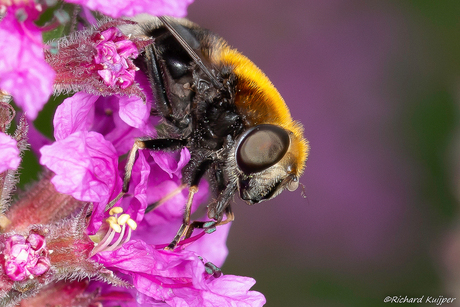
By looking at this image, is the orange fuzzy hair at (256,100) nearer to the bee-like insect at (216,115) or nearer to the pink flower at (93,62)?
the bee-like insect at (216,115)

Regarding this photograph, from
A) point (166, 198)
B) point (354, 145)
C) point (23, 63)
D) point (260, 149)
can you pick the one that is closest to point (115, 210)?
point (166, 198)

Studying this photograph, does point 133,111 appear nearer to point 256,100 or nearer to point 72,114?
point 72,114

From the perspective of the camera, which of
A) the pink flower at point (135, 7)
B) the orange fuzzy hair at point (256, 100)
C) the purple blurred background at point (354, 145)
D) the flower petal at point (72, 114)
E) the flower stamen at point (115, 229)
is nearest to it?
the pink flower at point (135, 7)

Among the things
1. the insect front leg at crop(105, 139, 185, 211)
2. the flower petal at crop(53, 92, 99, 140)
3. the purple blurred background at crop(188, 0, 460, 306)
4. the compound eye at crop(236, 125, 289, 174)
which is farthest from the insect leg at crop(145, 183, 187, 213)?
the purple blurred background at crop(188, 0, 460, 306)

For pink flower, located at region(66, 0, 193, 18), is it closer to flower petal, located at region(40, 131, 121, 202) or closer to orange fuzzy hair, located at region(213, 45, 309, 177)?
flower petal, located at region(40, 131, 121, 202)

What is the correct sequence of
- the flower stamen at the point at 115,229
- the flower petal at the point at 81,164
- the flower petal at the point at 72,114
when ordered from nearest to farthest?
the flower petal at the point at 81,164, the flower petal at the point at 72,114, the flower stamen at the point at 115,229

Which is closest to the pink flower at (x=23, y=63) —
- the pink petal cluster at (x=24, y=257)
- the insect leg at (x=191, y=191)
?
the pink petal cluster at (x=24, y=257)
